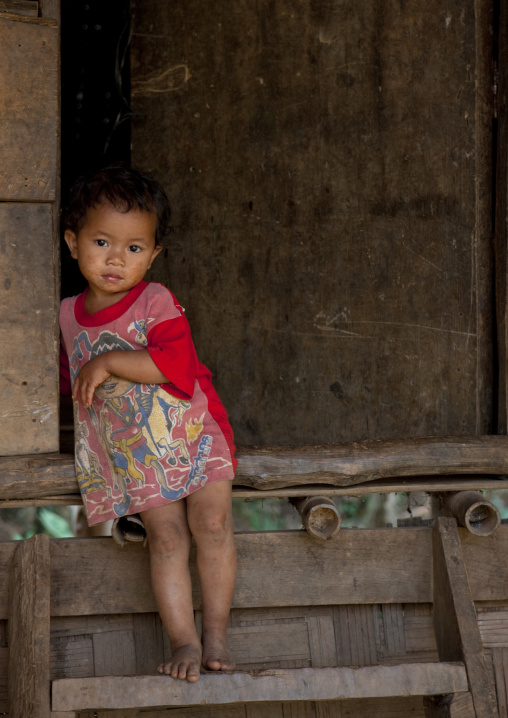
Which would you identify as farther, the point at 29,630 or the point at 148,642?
the point at 148,642

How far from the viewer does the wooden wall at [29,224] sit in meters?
2.16

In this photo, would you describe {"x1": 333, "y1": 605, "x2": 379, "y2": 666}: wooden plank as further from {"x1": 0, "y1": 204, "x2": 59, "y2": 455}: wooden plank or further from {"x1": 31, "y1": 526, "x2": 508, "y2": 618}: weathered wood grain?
{"x1": 0, "y1": 204, "x2": 59, "y2": 455}: wooden plank

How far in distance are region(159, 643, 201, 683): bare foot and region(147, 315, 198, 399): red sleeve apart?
2.04ft

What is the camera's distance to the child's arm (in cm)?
208

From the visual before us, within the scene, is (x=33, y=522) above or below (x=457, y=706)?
above

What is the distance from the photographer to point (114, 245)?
215cm

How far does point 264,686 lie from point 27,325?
1.08m

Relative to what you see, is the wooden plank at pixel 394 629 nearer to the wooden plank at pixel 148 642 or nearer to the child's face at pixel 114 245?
the wooden plank at pixel 148 642

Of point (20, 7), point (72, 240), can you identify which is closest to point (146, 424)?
point (72, 240)

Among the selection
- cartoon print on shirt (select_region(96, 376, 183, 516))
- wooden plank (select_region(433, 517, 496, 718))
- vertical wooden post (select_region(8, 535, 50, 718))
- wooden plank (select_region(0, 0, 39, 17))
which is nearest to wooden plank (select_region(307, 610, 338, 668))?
wooden plank (select_region(433, 517, 496, 718))

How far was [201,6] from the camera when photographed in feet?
10.6

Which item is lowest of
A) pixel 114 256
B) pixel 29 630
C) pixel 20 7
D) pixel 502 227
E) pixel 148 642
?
pixel 148 642

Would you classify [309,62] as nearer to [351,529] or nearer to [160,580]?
[351,529]

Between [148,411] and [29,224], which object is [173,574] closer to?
[148,411]
